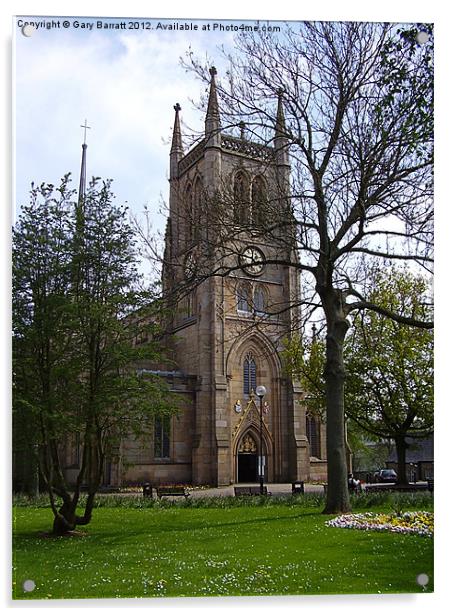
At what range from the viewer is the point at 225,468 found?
91.0 ft

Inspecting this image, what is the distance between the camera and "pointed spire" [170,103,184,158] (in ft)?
33.6

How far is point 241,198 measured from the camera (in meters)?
12.0

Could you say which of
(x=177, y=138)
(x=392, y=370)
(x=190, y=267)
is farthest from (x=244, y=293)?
(x=392, y=370)

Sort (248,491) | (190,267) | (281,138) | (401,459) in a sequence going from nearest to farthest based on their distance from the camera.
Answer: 1. (190,267)
2. (281,138)
3. (401,459)
4. (248,491)

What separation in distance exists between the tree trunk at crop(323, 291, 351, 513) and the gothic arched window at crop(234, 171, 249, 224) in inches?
86.7

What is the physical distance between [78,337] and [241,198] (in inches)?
150

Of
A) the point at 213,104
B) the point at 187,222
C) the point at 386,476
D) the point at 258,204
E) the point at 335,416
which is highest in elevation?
the point at 213,104

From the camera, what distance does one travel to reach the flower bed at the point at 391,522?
31.1 feet

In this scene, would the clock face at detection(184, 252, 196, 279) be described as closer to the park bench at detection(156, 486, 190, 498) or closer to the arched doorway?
the park bench at detection(156, 486, 190, 498)

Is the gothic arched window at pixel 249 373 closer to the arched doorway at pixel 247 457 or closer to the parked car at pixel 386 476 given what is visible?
the arched doorway at pixel 247 457

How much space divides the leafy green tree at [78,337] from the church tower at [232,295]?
1029 mm

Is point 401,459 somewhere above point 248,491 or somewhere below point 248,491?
above

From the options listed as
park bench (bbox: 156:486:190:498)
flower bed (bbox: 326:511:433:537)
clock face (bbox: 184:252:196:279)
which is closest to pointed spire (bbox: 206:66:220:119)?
clock face (bbox: 184:252:196:279)

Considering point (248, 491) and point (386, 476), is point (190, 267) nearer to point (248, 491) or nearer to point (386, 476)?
point (248, 491)
